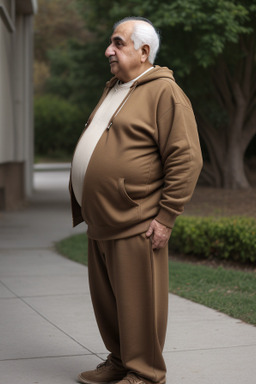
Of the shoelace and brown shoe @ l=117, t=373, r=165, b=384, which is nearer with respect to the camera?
brown shoe @ l=117, t=373, r=165, b=384

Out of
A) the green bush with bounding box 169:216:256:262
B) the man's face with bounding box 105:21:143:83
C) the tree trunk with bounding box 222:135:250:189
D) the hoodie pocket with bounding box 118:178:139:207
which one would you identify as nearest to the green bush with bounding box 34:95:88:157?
the tree trunk with bounding box 222:135:250:189

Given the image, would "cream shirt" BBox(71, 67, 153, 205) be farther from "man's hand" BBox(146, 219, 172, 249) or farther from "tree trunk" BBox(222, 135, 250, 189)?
"tree trunk" BBox(222, 135, 250, 189)

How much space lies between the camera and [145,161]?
12.7 feet

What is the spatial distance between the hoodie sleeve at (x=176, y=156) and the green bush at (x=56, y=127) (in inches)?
1683

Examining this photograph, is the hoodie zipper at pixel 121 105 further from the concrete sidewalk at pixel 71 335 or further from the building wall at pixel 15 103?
the building wall at pixel 15 103

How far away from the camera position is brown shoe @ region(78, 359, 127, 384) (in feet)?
14.0

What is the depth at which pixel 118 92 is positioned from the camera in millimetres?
4102

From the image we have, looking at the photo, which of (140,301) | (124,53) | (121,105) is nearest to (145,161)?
(121,105)

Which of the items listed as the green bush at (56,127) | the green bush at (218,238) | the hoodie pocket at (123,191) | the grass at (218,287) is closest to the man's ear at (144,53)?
the hoodie pocket at (123,191)

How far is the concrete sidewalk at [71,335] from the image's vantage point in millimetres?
4483

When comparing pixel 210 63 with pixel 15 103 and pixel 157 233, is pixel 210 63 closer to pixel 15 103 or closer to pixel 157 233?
pixel 15 103

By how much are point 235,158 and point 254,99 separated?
1.57 m

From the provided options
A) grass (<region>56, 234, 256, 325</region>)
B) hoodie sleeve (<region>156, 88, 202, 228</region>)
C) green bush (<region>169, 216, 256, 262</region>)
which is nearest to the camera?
hoodie sleeve (<region>156, 88, 202, 228</region>)

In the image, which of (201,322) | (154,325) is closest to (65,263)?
(201,322)
